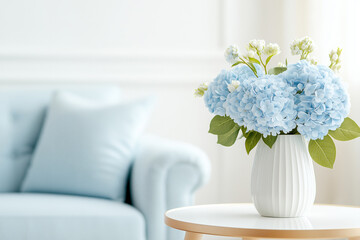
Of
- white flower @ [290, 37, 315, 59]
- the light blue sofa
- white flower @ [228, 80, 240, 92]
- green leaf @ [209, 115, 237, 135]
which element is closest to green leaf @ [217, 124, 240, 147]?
green leaf @ [209, 115, 237, 135]

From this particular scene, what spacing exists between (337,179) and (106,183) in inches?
45.0

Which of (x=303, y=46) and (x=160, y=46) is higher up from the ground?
(x=303, y=46)

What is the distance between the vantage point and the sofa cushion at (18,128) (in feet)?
7.21

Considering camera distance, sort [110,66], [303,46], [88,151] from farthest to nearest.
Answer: [110,66]
[88,151]
[303,46]

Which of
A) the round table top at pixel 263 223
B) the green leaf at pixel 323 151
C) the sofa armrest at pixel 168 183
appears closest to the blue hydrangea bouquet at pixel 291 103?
the green leaf at pixel 323 151

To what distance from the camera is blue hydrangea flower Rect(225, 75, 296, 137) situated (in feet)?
3.86

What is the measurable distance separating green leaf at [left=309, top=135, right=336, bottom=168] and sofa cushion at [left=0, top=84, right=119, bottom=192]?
1.26m

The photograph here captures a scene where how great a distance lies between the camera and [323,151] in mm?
1270

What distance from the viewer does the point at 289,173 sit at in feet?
4.14

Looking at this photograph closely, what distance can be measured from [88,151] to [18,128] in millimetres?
363

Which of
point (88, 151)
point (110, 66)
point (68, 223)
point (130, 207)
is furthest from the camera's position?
point (110, 66)

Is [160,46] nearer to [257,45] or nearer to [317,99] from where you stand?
[257,45]

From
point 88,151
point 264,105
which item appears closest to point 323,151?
point 264,105

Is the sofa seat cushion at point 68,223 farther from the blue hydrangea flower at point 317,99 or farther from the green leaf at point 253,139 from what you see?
the blue hydrangea flower at point 317,99
